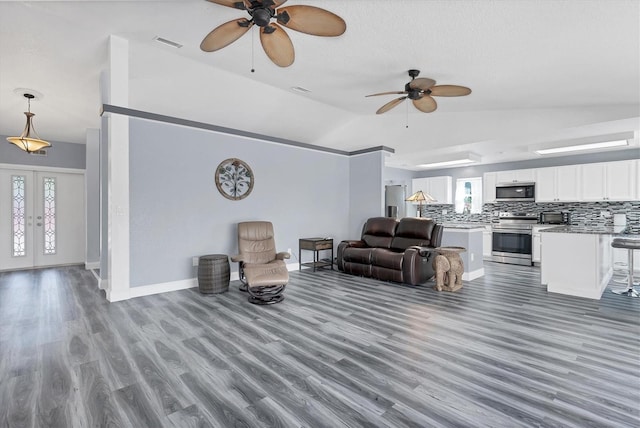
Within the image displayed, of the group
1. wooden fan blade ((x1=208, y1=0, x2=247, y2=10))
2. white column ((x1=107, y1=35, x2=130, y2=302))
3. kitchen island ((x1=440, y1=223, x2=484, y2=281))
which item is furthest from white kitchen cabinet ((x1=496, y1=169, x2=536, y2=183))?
white column ((x1=107, y1=35, x2=130, y2=302))

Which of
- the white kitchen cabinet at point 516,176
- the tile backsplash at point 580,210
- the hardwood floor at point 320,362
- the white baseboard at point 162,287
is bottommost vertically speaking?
the hardwood floor at point 320,362

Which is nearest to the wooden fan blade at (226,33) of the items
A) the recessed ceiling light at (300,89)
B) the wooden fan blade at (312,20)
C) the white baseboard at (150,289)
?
the wooden fan blade at (312,20)

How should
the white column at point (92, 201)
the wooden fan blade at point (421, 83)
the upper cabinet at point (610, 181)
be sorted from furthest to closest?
the white column at point (92, 201) < the upper cabinet at point (610, 181) < the wooden fan blade at point (421, 83)

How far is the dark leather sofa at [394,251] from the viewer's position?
463 centimetres

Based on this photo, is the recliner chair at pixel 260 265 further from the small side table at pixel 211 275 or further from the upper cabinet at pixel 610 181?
the upper cabinet at pixel 610 181

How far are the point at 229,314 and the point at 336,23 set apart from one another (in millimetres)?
2970

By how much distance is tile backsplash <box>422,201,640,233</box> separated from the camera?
5.90 m

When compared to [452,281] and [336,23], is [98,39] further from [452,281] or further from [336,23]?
[452,281]

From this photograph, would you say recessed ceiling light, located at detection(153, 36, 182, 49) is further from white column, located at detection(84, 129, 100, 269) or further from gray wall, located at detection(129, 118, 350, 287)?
white column, located at detection(84, 129, 100, 269)

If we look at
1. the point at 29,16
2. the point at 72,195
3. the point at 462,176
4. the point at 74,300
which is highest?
the point at 29,16

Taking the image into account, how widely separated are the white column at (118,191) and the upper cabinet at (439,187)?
7.32m

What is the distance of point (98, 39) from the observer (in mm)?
3486

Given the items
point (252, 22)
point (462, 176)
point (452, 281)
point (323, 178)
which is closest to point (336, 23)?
point (252, 22)

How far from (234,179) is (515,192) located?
6224 millimetres
